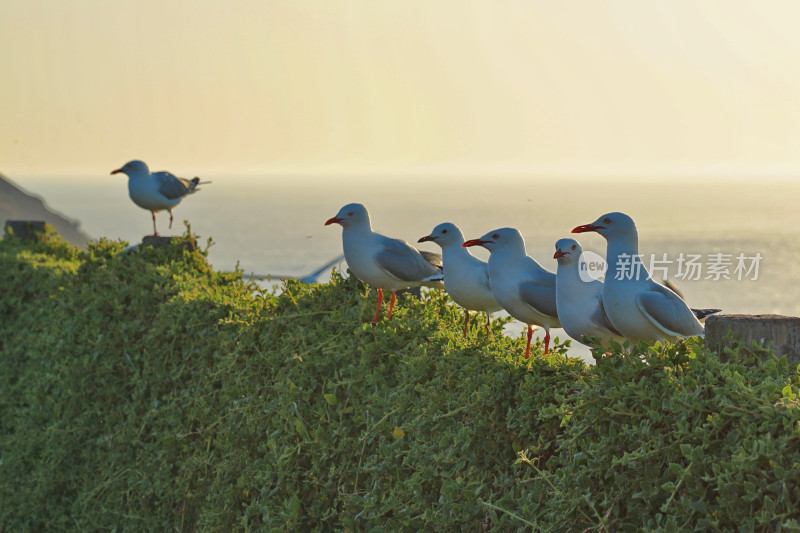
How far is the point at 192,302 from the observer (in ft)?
20.7

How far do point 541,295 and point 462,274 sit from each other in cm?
57

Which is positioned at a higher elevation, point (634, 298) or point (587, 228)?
point (587, 228)

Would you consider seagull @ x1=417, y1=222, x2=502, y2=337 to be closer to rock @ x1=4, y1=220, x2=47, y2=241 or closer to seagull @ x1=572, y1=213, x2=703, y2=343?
seagull @ x1=572, y1=213, x2=703, y2=343

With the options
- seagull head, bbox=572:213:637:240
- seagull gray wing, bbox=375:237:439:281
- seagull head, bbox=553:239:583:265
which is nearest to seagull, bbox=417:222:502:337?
seagull gray wing, bbox=375:237:439:281

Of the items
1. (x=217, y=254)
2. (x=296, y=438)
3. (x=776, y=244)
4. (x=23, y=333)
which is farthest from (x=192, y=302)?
(x=776, y=244)

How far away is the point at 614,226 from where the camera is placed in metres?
4.07

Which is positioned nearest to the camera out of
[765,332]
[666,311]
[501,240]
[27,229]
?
[765,332]

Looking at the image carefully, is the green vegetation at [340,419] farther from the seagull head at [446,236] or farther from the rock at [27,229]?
the rock at [27,229]

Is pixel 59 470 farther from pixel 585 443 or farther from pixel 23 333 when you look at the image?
pixel 585 443

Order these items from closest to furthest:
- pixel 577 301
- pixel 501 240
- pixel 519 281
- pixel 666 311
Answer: pixel 666 311 < pixel 577 301 < pixel 519 281 < pixel 501 240

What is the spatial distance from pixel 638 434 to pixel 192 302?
4.22m

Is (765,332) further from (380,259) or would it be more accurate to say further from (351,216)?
(351,216)

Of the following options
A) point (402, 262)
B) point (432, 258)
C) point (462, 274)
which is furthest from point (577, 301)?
point (432, 258)

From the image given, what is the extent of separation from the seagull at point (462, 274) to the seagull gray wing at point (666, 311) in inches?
46.7
